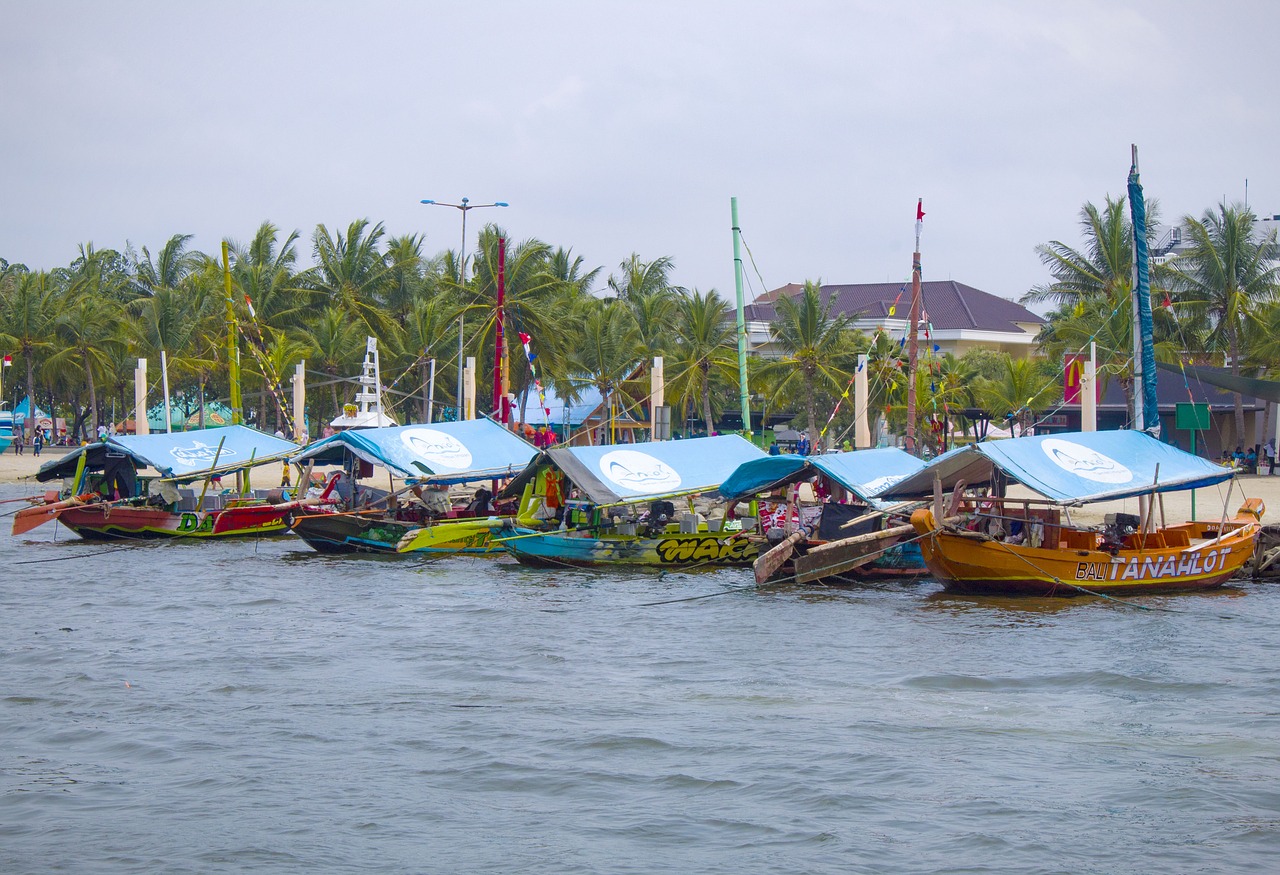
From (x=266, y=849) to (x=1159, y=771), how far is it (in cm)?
825

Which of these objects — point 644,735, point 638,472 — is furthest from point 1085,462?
point 644,735

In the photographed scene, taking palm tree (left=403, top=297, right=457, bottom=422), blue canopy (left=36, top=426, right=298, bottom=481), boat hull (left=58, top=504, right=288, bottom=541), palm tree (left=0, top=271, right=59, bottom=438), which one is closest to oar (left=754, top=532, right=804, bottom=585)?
boat hull (left=58, top=504, right=288, bottom=541)

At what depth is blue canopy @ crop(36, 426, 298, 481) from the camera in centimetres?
3372

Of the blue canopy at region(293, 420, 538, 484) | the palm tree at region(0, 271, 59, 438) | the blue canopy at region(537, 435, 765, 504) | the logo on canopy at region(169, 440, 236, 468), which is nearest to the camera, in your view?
the blue canopy at region(537, 435, 765, 504)

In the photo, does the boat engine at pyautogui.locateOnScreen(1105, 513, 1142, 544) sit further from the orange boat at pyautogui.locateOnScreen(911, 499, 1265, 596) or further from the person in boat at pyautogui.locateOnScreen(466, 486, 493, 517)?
the person in boat at pyautogui.locateOnScreen(466, 486, 493, 517)

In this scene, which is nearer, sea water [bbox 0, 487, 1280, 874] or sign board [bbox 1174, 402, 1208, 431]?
sea water [bbox 0, 487, 1280, 874]

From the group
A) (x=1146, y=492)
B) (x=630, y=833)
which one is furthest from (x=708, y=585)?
(x=630, y=833)

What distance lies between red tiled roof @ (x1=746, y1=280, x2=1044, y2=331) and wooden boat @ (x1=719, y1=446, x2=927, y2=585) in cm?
4406

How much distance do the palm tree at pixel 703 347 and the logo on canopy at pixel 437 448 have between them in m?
20.7

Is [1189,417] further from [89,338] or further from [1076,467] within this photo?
[89,338]

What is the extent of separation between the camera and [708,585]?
2605 centimetres

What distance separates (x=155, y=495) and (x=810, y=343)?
2546 cm

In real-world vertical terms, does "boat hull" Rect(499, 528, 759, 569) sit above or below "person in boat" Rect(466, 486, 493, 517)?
below

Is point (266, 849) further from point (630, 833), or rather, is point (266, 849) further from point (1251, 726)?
point (1251, 726)
